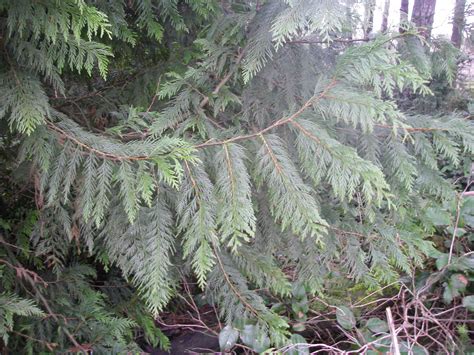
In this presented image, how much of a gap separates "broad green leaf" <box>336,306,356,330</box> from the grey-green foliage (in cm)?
34

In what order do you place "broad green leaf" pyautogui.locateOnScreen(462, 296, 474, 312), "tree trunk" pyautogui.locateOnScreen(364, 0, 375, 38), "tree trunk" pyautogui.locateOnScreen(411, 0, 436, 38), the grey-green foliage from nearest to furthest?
the grey-green foliage → "tree trunk" pyautogui.locateOnScreen(364, 0, 375, 38) → "broad green leaf" pyautogui.locateOnScreen(462, 296, 474, 312) → "tree trunk" pyautogui.locateOnScreen(411, 0, 436, 38)

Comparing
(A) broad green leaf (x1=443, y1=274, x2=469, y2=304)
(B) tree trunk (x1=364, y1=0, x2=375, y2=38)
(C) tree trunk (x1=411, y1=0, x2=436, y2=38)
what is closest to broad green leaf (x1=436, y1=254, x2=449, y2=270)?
(A) broad green leaf (x1=443, y1=274, x2=469, y2=304)

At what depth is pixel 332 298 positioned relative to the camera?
2826 mm

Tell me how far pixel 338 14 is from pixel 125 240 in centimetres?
130

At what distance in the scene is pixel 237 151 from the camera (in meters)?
1.61

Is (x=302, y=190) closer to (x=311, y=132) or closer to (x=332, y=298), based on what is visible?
(x=311, y=132)

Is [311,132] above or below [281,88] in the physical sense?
Result: below

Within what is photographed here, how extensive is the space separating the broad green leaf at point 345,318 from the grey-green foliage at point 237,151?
0.34 meters

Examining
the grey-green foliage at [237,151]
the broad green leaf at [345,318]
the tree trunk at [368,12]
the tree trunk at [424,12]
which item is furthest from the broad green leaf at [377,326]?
the tree trunk at [424,12]

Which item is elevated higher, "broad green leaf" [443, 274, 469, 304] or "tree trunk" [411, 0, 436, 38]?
"tree trunk" [411, 0, 436, 38]

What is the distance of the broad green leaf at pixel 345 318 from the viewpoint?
2266 millimetres

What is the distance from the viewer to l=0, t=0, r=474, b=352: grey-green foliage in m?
1.47

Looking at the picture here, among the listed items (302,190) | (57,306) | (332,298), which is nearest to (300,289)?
(332,298)

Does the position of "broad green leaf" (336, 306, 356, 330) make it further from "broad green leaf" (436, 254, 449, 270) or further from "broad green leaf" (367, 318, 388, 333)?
"broad green leaf" (436, 254, 449, 270)
